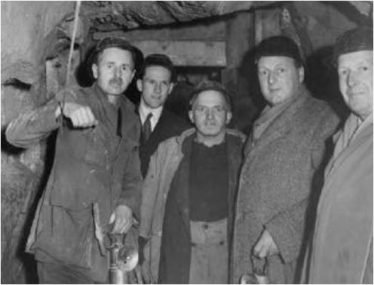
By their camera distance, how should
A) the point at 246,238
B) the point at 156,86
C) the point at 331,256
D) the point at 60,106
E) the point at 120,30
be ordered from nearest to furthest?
the point at 331,256, the point at 60,106, the point at 246,238, the point at 156,86, the point at 120,30

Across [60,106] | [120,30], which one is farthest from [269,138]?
[120,30]

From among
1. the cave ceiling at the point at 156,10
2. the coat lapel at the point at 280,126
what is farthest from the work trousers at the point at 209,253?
the cave ceiling at the point at 156,10

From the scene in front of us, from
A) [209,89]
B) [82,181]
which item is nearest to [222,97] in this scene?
[209,89]

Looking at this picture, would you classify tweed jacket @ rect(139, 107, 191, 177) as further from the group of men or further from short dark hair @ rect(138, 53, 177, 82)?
short dark hair @ rect(138, 53, 177, 82)

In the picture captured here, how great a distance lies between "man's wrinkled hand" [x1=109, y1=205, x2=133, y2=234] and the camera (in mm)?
2908

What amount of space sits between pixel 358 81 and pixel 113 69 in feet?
4.49

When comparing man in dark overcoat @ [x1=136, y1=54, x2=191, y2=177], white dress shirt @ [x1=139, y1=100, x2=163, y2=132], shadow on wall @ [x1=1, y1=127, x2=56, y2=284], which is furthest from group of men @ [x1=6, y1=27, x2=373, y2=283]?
shadow on wall @ [x1=1, y1=127, x2=56, y2=284]

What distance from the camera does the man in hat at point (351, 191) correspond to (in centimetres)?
196

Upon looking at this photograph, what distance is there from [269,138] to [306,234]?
0.55 metres

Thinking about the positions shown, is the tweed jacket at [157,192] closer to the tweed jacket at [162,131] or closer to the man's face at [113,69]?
the tweed jacket at [162,131]

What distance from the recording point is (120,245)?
281cm

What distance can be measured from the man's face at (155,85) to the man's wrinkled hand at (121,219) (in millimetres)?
1067

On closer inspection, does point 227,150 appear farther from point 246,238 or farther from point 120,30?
point 120,30

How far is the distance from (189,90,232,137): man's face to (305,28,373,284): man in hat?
1090 millimetres
